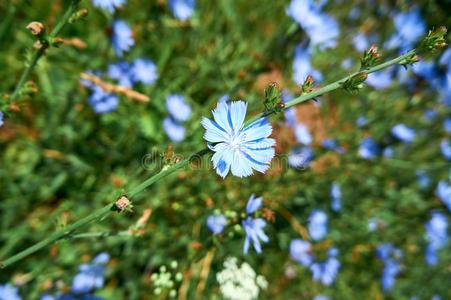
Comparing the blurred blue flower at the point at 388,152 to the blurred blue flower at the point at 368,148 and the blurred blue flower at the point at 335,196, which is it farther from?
the blurred blue flower at the point at 335,196

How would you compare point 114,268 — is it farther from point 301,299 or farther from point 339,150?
point 339,150

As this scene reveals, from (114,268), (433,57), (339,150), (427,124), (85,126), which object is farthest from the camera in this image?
(427,124)

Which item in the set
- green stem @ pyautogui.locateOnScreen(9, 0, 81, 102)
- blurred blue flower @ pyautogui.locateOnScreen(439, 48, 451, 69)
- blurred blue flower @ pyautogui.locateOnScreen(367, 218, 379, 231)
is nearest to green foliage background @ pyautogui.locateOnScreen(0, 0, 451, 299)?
blurred blue flower @ pyautogui.locateOnScreen(367, 218, 379, 231)

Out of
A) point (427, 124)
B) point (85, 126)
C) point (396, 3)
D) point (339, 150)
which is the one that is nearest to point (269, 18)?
point (396, 3)

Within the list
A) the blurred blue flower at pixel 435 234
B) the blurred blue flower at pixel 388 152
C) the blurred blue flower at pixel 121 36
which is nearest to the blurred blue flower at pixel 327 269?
the blurred blue flower at pixel 435 234

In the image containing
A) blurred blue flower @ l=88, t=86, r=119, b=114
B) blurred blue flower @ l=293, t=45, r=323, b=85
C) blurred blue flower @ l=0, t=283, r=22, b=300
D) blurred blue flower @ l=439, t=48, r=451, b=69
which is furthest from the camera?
blurred blue flower @ l=293, t=45, r=323, b=85

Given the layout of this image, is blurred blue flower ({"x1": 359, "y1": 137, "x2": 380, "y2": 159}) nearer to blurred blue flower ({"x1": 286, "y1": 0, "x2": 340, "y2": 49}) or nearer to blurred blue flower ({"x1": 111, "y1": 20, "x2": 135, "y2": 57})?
blurred blue flower ({"x1": 286, "y1": 0, "x2": 340, "y2": 49})

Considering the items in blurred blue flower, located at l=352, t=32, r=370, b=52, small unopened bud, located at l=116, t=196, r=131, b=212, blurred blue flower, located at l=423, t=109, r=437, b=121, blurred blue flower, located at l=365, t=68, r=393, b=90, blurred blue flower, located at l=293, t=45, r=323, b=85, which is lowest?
small unopened bud, located at l=116, t=196, r=131, b=212
